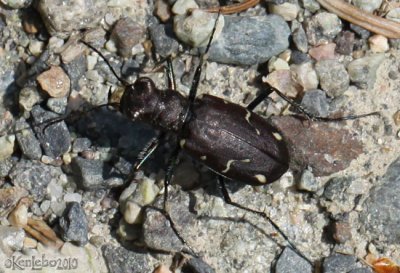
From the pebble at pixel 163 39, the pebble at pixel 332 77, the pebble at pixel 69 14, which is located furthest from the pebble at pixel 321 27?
the pebble at pixel 69 14

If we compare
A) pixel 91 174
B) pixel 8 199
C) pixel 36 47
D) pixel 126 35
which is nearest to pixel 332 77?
pixel 126 35

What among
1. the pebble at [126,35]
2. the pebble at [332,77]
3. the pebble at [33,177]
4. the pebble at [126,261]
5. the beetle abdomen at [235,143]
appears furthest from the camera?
the pebble at [126,35]

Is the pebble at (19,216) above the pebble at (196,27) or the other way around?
the other way around

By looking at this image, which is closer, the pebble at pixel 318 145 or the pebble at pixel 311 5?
the pebble at pixel 318 145

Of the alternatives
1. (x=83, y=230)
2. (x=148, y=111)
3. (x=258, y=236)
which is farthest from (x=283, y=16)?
(x=83, y=230)

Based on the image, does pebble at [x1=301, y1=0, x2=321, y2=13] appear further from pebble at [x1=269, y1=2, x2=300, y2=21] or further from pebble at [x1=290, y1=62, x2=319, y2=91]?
pebble at [x1=290, y1=62, x2=319, y2=91]

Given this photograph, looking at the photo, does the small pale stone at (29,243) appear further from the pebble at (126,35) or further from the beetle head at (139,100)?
the pebble at (126,35)
